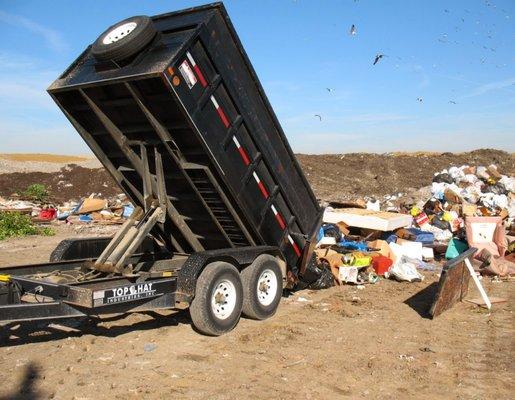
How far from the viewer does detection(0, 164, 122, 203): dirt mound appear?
80.9ft

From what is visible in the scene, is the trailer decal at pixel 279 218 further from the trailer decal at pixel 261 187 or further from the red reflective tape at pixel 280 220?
the trailer decal at pixel 261 187

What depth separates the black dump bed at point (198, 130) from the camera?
16.5 ft

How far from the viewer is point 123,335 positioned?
5.64 metres

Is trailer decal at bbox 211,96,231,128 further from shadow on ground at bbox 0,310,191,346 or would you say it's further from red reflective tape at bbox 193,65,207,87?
shadow on ground at bbox 0,310,191,346

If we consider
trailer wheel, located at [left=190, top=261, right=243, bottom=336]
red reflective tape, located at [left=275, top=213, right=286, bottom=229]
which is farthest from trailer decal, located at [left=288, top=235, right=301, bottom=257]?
trailer wheel, located at [left=190, top=261, right=243, bottom=336]

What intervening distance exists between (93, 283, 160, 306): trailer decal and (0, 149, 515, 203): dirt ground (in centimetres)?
1680

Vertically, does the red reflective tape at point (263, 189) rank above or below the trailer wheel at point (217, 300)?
above

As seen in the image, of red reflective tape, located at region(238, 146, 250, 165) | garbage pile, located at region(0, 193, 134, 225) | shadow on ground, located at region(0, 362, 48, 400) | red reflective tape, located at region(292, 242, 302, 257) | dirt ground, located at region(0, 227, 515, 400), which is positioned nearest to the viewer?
shadow on ground, located at region(0, 362, 48, 400)

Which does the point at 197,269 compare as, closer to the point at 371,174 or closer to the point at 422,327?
the point at 422,327

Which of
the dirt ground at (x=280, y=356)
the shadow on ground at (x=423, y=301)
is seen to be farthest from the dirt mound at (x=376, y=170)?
the dirt ground at (x=280, y=356)

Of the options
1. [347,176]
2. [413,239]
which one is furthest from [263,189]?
[347,176]

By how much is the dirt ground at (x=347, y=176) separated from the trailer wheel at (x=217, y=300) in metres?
16.1

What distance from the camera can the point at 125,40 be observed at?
4875 millimetres

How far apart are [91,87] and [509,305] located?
19.5 ft
